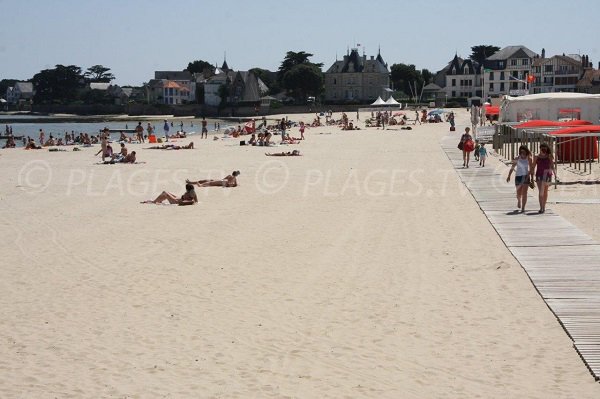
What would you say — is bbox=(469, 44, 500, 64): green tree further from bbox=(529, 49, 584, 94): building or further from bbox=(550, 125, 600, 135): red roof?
bbox=(550, 125, 600, 135): red roof

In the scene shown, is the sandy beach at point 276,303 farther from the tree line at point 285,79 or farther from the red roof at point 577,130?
the tree line at point 285,79

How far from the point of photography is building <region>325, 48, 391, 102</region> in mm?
117188

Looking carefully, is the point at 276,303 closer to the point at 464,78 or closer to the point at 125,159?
the point at 125,159

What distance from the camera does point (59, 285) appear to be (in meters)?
9.50

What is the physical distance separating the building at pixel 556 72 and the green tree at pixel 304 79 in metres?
32.5

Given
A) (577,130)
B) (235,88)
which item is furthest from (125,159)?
(235,88)

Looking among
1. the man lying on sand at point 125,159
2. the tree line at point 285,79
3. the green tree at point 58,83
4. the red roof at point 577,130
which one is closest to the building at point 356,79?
the tree line at point 285,79

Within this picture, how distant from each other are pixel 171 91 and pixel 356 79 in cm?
3819

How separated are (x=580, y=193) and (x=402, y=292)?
9.85m

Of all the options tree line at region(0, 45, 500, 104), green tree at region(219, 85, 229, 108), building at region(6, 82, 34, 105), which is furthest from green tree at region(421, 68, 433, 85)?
building at region(6, 82, 34, 105)

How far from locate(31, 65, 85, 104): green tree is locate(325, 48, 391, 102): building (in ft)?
195

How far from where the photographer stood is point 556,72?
112 meters

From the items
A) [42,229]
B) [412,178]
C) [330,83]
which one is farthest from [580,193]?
[330,83]

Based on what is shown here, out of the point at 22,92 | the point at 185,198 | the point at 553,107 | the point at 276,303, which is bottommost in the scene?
the point at 276,303
